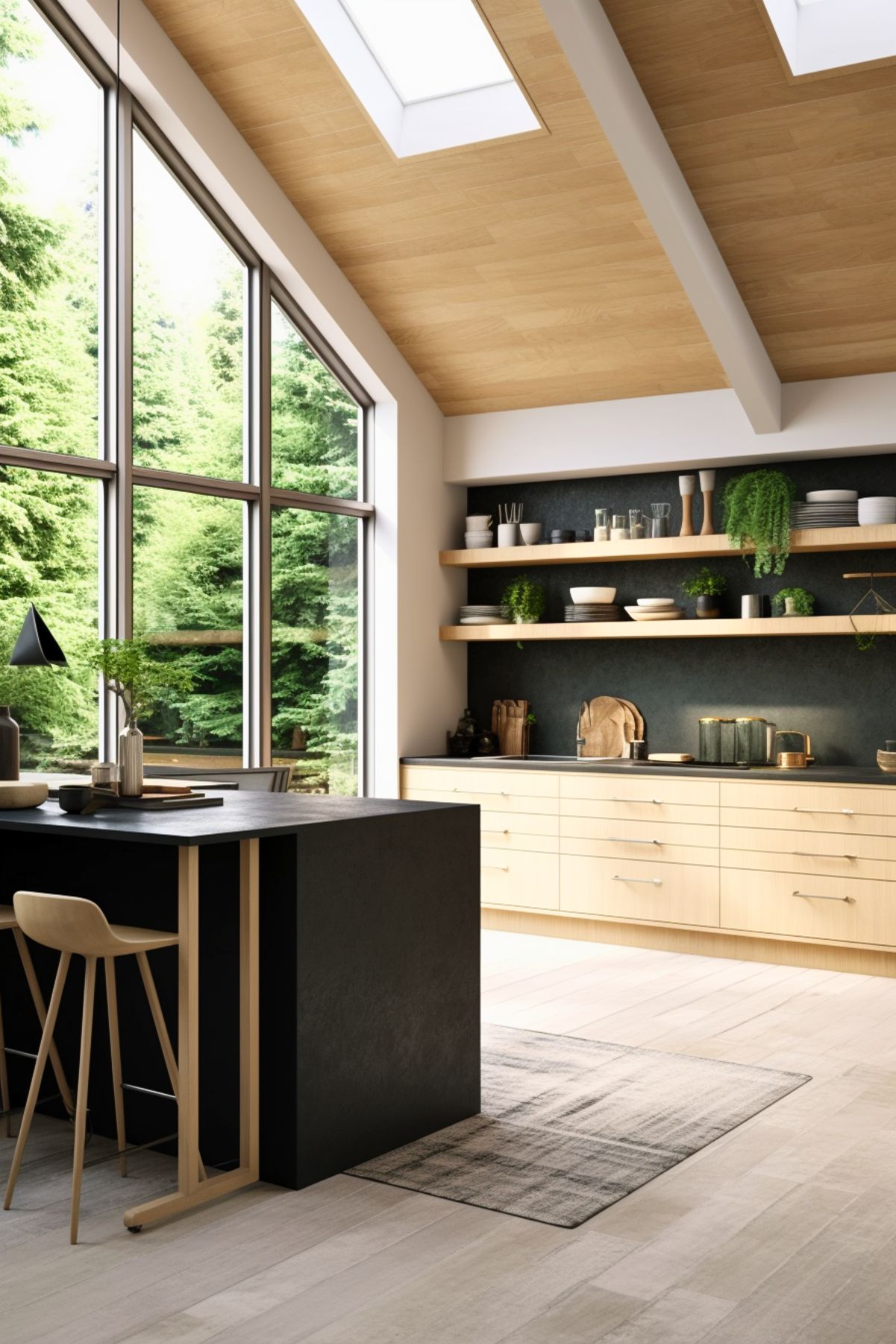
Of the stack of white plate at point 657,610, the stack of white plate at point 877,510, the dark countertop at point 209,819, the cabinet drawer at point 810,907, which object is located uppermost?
the stack of white plate at point 877,510

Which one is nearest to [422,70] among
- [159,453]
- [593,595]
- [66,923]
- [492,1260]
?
[159,453]

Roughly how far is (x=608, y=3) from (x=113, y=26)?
6.89ft

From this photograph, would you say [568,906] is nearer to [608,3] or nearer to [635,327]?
[635,327]

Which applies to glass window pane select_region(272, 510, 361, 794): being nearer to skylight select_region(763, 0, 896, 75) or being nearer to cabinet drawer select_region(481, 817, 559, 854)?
cabinet drawer select_region(481, 817, 559, 854)

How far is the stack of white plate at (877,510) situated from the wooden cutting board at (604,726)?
66.2 inches

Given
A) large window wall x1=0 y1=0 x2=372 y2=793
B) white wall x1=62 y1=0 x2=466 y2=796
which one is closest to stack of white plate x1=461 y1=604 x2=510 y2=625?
white wall x1=62 y1=0 x2=466 y2=796

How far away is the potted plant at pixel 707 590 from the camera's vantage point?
6.99 meters

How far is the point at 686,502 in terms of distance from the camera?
703cm

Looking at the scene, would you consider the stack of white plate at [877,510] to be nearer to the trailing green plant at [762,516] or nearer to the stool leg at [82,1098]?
the trailing green plant at [762,516]

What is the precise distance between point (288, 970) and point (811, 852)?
3373 mm

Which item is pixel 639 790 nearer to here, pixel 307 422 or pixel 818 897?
pixel 818 897

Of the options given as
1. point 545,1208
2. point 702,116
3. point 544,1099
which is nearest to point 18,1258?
point 545,1208

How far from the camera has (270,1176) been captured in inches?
140

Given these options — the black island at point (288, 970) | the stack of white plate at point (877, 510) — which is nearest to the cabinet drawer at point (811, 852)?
the stack of white plate at point (877, 510)
